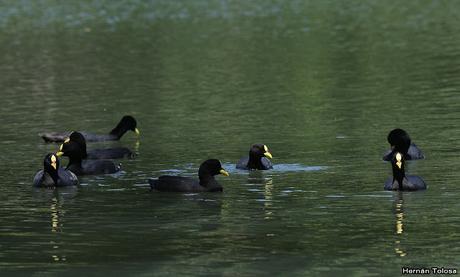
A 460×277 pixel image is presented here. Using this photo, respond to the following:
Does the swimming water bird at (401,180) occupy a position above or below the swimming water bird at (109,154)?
below

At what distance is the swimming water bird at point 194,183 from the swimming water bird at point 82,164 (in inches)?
131

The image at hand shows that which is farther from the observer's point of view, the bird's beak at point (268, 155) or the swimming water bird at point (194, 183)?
the bird's beak at point (268, 155)

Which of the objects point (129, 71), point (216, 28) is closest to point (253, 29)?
point (216, 28)

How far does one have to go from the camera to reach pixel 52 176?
29812 millimetres

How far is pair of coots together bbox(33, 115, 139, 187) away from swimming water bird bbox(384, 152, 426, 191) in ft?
23.7

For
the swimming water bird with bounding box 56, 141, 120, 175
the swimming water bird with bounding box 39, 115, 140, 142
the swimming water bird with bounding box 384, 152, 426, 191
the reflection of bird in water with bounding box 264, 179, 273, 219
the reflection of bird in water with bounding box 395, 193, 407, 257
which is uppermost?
the swimming water bird with bounding box 39, 115, 140, 142

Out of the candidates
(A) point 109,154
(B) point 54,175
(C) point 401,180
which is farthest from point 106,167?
(C) point 401,180

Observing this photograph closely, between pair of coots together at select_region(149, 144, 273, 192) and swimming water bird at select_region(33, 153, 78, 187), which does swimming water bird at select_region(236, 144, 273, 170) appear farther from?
swimming water bird at select_region(33, 153, 78, 187)

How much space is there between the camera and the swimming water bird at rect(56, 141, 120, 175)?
31953mm

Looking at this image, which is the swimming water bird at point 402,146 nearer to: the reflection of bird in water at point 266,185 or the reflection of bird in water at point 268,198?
the reflection of bird in water at point 266,185

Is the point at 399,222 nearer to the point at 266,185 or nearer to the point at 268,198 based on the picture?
the point at 268,198

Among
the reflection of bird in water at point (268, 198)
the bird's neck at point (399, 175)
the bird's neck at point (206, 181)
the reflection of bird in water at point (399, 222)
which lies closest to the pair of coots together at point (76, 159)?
the bird's neck at point (206, 181)

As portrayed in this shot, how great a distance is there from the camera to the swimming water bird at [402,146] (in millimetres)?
31766

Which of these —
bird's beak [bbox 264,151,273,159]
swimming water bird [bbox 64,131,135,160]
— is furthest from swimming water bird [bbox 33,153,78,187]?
bird's beak [bbox 264,151,273,159]
